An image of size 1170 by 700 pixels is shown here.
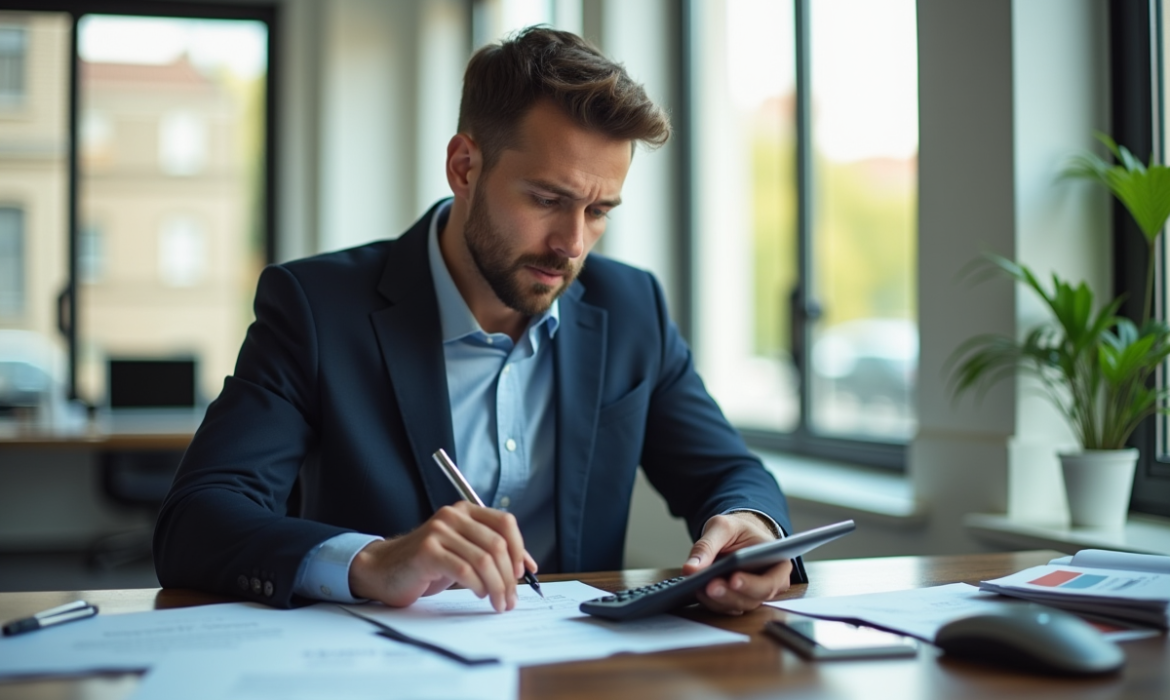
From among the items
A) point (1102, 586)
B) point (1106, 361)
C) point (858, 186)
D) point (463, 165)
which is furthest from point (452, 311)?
point (858, 186)

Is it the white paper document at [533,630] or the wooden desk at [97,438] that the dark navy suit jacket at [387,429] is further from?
the wooden desk at [97,438]

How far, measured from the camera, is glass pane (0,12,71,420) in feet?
19.7

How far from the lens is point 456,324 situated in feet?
5.75

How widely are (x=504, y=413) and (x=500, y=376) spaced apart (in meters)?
0.06

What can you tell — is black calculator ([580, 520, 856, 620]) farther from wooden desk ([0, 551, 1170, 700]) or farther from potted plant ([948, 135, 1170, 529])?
potted plant ([948, 135, 1170, 529])

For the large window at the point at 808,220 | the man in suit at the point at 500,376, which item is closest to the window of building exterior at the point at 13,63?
the large window at the point at 808,220

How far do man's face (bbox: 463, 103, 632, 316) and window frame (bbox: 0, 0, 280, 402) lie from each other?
504 cm

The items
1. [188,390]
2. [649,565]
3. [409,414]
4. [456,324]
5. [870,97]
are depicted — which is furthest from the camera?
[188,390]

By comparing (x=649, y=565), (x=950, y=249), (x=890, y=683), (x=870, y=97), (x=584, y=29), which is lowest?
(x=649, y=565)

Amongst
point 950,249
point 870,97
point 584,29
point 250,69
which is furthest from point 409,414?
point 250,69

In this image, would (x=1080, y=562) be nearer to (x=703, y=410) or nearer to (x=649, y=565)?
(x=703, y=410)

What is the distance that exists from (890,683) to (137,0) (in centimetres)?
641

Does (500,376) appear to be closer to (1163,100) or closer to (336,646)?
(336,646)

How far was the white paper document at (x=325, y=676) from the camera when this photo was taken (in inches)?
33.0
